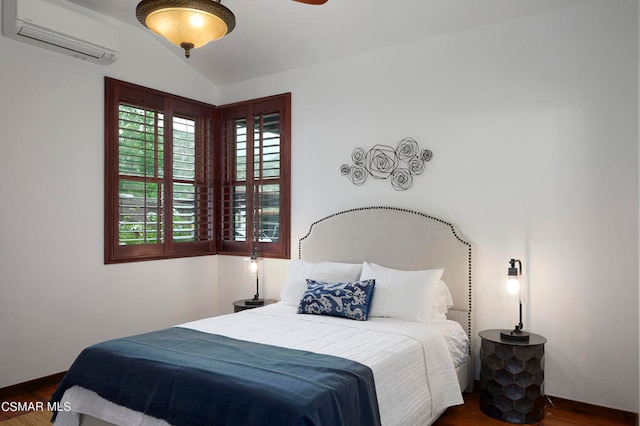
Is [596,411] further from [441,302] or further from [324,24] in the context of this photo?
[324,24]

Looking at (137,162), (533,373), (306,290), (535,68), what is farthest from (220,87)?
(533,373)

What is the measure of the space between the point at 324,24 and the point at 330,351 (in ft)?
8.56

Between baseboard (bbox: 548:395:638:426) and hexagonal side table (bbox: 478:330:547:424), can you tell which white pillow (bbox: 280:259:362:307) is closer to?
hexagonal side table (bbox: 478:330:547:424)

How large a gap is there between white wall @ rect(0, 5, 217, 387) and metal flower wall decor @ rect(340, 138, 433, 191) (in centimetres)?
202

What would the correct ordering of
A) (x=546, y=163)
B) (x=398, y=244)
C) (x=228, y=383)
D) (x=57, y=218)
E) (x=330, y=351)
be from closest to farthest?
(x=228, y=383) < (x=330, y=351) < (x=546, y=163) < (x=57, y=218) < (x=398, y=244)

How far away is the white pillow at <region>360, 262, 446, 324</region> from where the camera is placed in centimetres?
327

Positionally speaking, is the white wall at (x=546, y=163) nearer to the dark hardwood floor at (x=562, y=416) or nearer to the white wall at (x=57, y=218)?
A: the dark hardwood floor at (x=562, y=416)

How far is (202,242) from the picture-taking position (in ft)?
16.1

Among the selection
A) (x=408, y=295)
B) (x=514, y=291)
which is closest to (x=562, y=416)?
(x=514, y=291)

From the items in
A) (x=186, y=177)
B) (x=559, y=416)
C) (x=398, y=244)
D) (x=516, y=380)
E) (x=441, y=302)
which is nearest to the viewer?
(x=516, y=380)

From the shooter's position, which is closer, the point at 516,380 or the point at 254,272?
the point at 516,380

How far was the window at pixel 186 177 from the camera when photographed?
13.6 ft

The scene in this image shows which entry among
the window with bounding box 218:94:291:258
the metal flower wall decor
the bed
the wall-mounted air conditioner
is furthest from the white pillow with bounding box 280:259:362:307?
the wall-mounted air conditioner

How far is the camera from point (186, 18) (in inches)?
84.4
